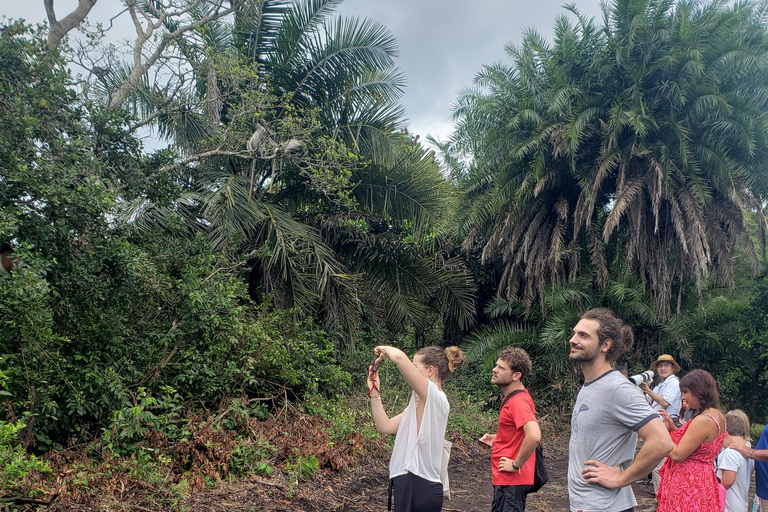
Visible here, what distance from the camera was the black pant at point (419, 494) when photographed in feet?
12.2

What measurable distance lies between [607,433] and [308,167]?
27.3 feet

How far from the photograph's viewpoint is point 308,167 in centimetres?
1066

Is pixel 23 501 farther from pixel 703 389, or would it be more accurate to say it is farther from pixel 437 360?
pixel 703 389

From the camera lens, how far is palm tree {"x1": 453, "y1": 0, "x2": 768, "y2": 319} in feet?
42.5

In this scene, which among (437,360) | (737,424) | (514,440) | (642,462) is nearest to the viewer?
(642,462)

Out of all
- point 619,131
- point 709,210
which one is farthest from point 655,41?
point 709,210

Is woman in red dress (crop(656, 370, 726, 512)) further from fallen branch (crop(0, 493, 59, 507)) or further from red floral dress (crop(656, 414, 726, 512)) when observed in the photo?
fallen branch (crop(0, 493, 59, 507))

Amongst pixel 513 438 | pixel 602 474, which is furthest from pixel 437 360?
pixel 602 474

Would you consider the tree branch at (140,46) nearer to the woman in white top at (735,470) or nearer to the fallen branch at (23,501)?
the fallen branch at (23,501)

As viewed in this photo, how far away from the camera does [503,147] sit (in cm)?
1520

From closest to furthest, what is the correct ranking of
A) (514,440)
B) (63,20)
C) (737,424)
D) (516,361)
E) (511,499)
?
(511,499) → (514,440) → (516,361) → (737,424) → (63,20)

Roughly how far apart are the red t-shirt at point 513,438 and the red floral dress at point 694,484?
92cm

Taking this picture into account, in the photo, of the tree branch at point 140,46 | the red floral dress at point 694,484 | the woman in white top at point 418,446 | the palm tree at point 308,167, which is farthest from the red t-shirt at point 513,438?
the tree branch at point 140,46

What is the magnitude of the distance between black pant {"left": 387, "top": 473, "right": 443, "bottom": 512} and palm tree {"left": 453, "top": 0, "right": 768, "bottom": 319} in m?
10.4
